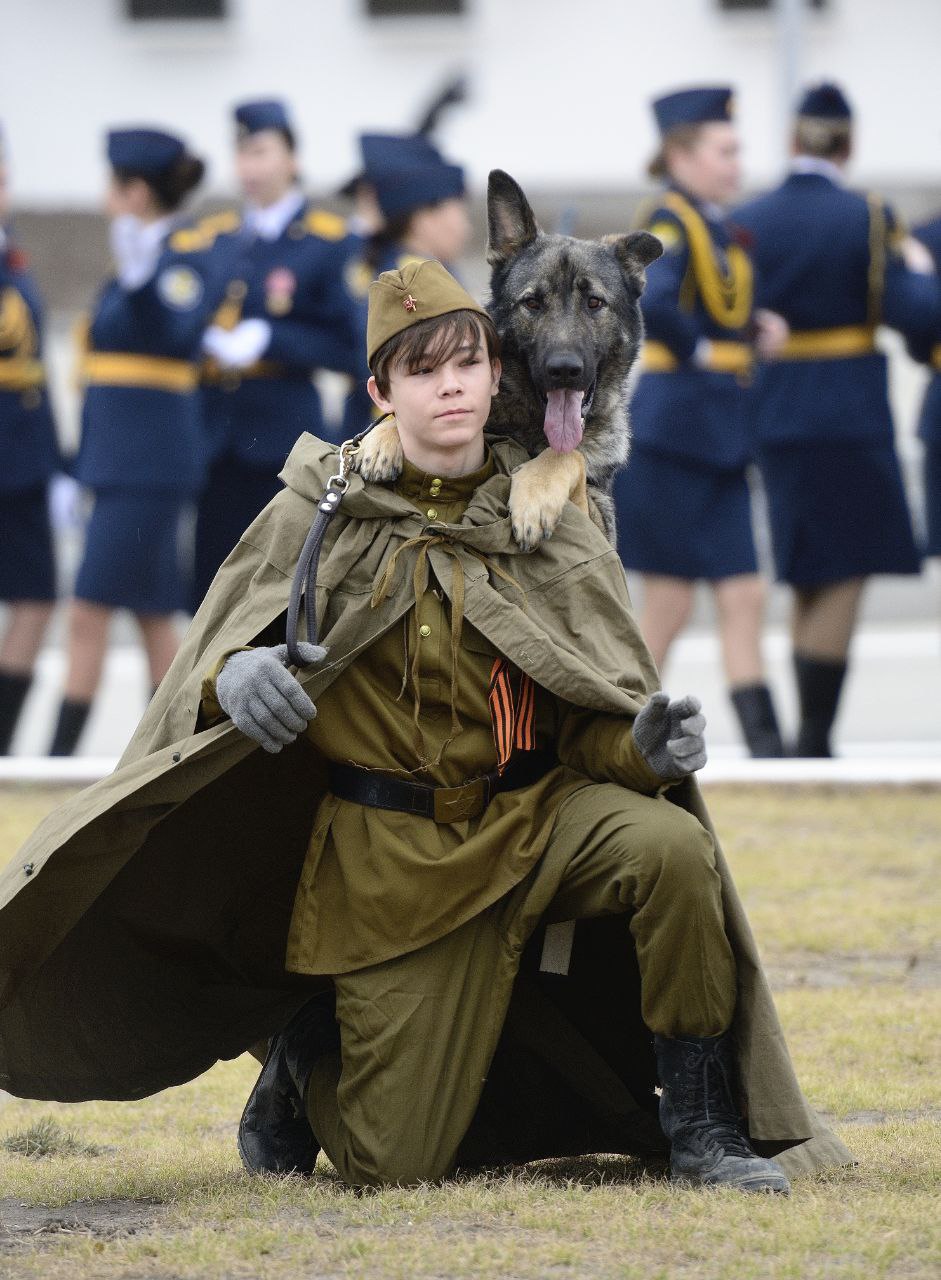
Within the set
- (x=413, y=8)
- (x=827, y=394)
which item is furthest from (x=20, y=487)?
(x=413, y=8)

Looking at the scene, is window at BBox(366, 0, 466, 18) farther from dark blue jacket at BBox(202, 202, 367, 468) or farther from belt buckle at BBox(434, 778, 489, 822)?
belt buckle at BBox(434, 778, 489, 822)

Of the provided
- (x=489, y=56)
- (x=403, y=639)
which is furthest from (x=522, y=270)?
(x=489, y=56)

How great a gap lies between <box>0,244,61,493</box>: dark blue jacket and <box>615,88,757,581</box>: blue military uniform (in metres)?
2.44

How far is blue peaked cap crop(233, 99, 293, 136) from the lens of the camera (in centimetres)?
1035

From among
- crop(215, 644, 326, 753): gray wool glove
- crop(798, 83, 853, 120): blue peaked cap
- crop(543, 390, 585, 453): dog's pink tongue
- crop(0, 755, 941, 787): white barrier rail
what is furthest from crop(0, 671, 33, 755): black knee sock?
crop(215, 644, 326, 753): gray wool glove

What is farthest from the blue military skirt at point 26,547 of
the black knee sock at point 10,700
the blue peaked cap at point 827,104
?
the blue peaked cap at point 827,104

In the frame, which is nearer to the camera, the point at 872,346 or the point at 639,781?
the point at 639,781

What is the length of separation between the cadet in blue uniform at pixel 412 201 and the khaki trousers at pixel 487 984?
5099mm

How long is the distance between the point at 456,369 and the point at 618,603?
0.51 metres

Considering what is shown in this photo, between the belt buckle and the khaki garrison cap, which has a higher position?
Answer: the khaki garrison cap

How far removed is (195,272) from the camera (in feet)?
31.0

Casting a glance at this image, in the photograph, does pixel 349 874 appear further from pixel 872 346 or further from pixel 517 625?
pixel 872 346

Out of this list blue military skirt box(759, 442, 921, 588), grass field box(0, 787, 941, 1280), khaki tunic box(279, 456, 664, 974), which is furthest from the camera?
blue military skirt box(759, 442, 921, 588)

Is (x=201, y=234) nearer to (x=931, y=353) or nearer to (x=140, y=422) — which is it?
(x=140, y=422)
